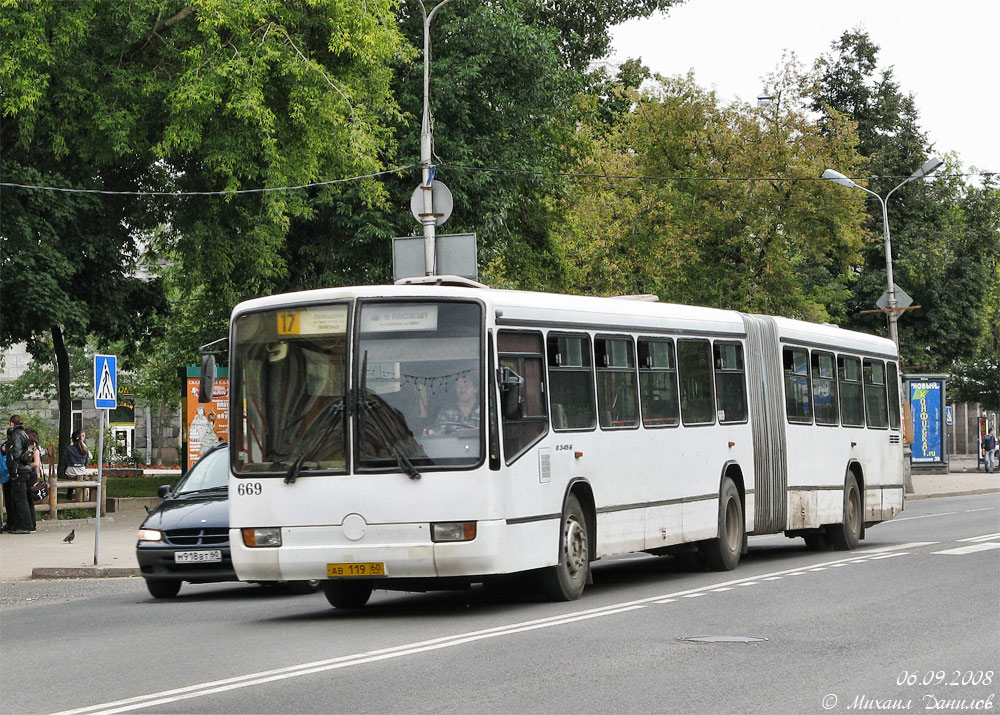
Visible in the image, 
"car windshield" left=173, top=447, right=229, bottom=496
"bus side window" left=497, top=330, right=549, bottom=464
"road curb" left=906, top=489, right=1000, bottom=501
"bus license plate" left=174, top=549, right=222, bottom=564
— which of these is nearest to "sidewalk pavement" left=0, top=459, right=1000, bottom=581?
"road curb" left=906, top=489, right=1000, bottom=501

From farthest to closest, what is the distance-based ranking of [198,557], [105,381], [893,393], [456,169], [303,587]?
1. [456,169]
2. [893,393]
3. [105,381]
4. [303,587]
5. [198,557]

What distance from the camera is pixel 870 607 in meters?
13.6

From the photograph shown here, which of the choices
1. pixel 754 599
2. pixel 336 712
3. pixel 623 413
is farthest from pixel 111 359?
pixel 336 712

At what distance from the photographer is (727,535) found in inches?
730

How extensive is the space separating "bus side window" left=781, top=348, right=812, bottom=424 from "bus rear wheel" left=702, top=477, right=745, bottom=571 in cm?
213

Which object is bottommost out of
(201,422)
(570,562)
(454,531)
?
(570,562)

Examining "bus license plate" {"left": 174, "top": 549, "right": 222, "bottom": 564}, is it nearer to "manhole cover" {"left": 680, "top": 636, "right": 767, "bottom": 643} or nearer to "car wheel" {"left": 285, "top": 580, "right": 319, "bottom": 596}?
"car wheel" {"left": 285, "top": 580, "right": 319, "bottom": 596}

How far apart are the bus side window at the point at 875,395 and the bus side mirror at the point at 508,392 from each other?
35.1 feet

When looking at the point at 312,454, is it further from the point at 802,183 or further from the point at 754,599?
the point at 802,183

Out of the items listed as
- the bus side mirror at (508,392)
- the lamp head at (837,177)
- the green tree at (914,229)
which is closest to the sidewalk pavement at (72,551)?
the lamp head at (837,177)

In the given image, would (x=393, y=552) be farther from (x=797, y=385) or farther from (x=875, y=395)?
(x=875, y=395)

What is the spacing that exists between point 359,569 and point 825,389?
10.2m

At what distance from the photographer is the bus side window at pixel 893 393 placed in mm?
24484

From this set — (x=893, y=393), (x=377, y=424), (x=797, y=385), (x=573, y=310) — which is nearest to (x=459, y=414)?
(x=377, y=424)
